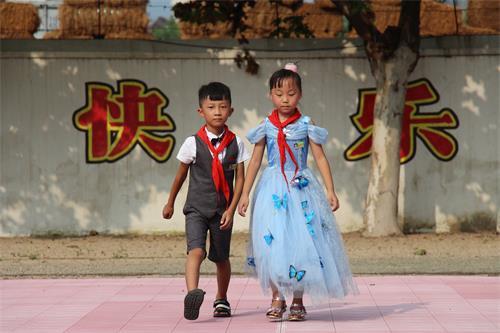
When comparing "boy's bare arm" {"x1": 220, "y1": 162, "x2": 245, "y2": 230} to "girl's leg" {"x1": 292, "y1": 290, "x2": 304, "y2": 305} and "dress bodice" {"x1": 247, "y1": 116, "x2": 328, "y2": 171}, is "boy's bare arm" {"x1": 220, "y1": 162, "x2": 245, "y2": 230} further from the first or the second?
"girl's leg" {"x1": 292, "y1": 290, "x2": 304, "y2": 305}

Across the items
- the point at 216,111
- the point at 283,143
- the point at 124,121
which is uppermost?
the point at 216,111

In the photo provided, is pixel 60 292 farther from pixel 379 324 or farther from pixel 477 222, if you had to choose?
pixel 477 222

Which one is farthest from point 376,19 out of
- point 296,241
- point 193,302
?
point 193,302

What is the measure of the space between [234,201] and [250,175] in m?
0.27

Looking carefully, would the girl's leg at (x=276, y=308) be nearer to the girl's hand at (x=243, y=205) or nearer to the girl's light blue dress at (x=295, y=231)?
the girl's light blue dress at (x=295, y=231)

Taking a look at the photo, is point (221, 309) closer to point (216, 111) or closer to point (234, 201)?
point (234, 201)

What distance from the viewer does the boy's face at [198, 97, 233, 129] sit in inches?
319

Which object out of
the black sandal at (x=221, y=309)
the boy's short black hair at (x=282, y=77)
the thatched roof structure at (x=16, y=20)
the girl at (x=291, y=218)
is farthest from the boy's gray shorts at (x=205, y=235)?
the thatched roof structure at (x=16, y=20)

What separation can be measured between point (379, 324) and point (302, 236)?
88cm

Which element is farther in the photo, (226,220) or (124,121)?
(124,121)

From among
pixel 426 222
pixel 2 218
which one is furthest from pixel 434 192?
pixel 2 218

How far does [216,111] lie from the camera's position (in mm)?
8117

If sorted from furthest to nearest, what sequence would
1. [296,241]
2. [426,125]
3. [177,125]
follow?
[177,125] < [426,125] < [296,241]

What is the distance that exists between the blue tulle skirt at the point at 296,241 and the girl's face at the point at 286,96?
19.6 inches
